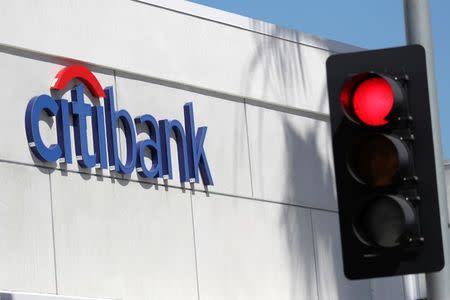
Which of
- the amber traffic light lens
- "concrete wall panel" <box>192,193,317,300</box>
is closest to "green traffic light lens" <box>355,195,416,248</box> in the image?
the amber traffic light lens

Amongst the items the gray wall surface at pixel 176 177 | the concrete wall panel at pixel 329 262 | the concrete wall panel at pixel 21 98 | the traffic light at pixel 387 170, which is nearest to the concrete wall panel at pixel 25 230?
the gray wall surface at pixel 176 177

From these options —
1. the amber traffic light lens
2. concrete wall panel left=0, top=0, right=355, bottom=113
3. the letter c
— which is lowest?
the amber traffic light lens

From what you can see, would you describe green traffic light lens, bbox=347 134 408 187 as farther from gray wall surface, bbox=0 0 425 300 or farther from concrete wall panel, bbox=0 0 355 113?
concrete wall panel, bbox=0 0 355 113

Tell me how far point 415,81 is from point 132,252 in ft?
29.9

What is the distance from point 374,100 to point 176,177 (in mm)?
9991

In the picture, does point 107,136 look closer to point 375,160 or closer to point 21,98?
point 21,98

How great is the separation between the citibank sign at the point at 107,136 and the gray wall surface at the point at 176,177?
0.40ft

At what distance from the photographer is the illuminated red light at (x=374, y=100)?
21.0 feet

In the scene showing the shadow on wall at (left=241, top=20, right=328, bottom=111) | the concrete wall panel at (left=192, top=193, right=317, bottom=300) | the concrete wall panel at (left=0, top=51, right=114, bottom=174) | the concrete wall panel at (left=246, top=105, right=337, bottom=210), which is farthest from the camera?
the shadow on wall at (left=241, top=20, right=328, bottom=111)

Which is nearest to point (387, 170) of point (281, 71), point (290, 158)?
point (281, 71)

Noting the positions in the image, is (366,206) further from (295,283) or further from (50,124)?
(295,283)

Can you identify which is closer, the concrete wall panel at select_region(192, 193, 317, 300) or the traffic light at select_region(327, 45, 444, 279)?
the traffic light at select_region(327, 45, 444, 279)

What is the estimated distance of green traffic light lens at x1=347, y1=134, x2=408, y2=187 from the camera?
6.36 meters

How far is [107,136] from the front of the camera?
15.2 metres
